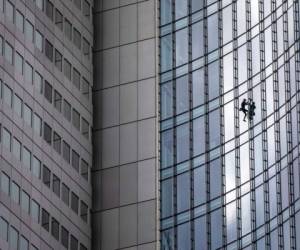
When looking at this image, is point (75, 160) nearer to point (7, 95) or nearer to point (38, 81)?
point (38, 81)

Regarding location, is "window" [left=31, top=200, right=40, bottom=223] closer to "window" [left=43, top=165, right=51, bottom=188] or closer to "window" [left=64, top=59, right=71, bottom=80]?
"window" [left=43, top=165, right=51, bottom=188]

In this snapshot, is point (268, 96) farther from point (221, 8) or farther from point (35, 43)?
point (35, 43)

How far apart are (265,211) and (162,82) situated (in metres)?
10.6

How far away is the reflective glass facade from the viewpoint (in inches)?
3642

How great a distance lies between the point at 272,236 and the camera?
3765 inches

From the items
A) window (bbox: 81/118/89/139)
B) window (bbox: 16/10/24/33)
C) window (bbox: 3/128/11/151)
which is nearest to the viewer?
window (bbox: 3/128/11/151)

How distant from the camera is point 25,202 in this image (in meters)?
85.0

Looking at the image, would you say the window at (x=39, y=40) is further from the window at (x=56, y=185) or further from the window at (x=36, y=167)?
the window at (x=56, y=185)

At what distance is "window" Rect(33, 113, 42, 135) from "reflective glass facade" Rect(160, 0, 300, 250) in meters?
8.31

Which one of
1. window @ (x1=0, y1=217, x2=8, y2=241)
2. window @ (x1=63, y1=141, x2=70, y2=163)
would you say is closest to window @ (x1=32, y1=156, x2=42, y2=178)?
window @ (x1=63, y1=141, x2=70, y2=163)

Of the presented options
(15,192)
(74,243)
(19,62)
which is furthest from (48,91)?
(74,243)

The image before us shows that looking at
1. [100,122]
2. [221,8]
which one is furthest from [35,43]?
[221,8]

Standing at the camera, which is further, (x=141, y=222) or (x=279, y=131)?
(x=279, y=131)

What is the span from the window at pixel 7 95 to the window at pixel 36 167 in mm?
3763
